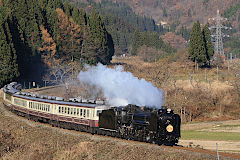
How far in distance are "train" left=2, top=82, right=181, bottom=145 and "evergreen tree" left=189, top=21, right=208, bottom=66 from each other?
167 feet

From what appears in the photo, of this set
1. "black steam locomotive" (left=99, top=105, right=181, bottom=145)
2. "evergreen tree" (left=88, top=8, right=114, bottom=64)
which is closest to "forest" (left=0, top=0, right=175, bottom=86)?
"evergreen tree" (left=88, top=8, right=114, bottom=64)

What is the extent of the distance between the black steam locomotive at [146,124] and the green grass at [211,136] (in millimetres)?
15450

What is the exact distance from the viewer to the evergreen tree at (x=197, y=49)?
84.6m

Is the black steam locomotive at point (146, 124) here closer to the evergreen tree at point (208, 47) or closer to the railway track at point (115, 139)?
the railway track at point (115, 139)

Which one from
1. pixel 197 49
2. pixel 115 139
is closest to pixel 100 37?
pixel 197 49

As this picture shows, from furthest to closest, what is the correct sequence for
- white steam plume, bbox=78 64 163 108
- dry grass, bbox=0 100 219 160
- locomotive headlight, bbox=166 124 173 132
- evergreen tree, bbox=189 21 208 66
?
evergreen tree, bbox=189 21 208 66
white steam plume, bbox=78 64 163 108
locomotive headlight, bbox=166 124 173 132
dry grass, bbox=0 100 219 160

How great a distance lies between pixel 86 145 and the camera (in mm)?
27625

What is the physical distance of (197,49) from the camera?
84625 millimetres

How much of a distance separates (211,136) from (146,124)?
19.2m

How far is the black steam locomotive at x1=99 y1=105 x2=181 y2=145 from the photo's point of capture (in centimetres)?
2506

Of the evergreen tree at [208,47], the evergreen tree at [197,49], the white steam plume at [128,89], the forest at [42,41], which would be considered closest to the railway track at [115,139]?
the white steam plume at [128,89]

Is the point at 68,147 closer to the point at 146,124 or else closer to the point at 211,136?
the point at 146,124

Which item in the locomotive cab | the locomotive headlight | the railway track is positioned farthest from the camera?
the locomotive headlight

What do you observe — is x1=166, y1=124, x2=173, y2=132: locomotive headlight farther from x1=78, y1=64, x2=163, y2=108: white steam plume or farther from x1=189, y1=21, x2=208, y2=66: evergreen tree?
x1=189, y1=21, x2=208, y2=66: evergreen tree
